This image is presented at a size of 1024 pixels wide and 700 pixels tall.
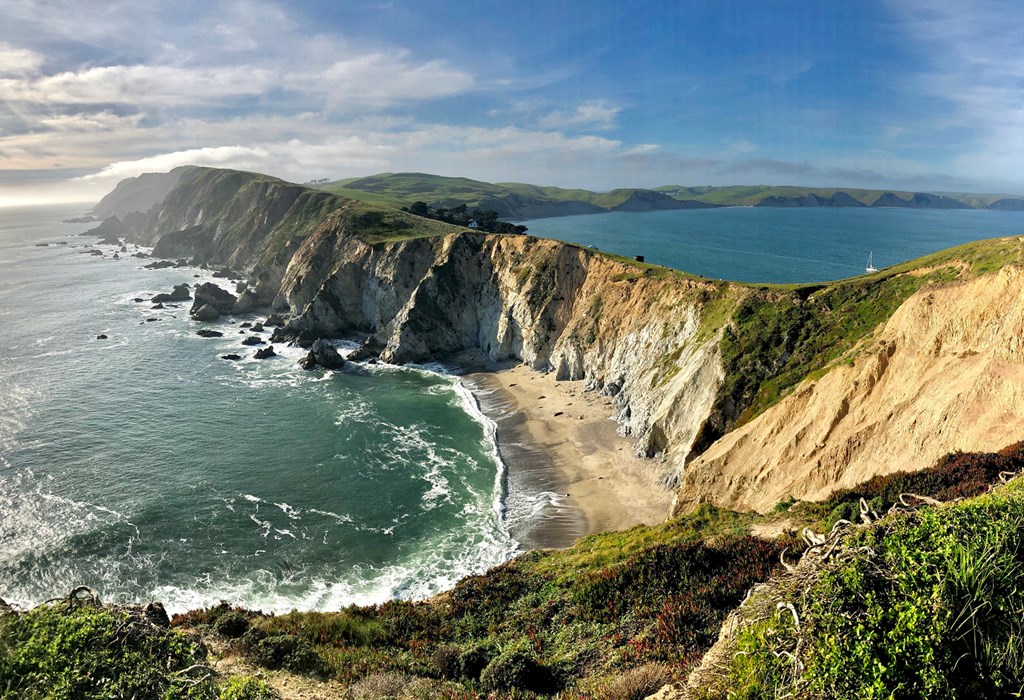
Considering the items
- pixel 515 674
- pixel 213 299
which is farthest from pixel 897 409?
pixel 213 299

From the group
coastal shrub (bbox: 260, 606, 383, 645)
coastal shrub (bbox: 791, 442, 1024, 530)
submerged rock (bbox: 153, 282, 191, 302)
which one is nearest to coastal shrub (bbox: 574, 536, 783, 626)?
coastal shrub (bbox: 791, 442, 1024, 530)

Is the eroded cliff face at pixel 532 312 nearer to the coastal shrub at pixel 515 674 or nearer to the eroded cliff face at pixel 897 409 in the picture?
the eroded cliff face at pixel 897 409

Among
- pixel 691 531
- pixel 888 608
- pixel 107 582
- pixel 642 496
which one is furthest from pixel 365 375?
pixel 888 608

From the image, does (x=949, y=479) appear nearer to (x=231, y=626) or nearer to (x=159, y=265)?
(x=231, y=626)

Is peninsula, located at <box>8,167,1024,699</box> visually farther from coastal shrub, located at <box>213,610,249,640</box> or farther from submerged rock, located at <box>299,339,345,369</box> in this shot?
submerged rock, located at <box>299,339,345,369</box>

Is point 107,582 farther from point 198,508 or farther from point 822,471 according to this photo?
point 822,471

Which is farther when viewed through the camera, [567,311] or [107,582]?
[567,311]
